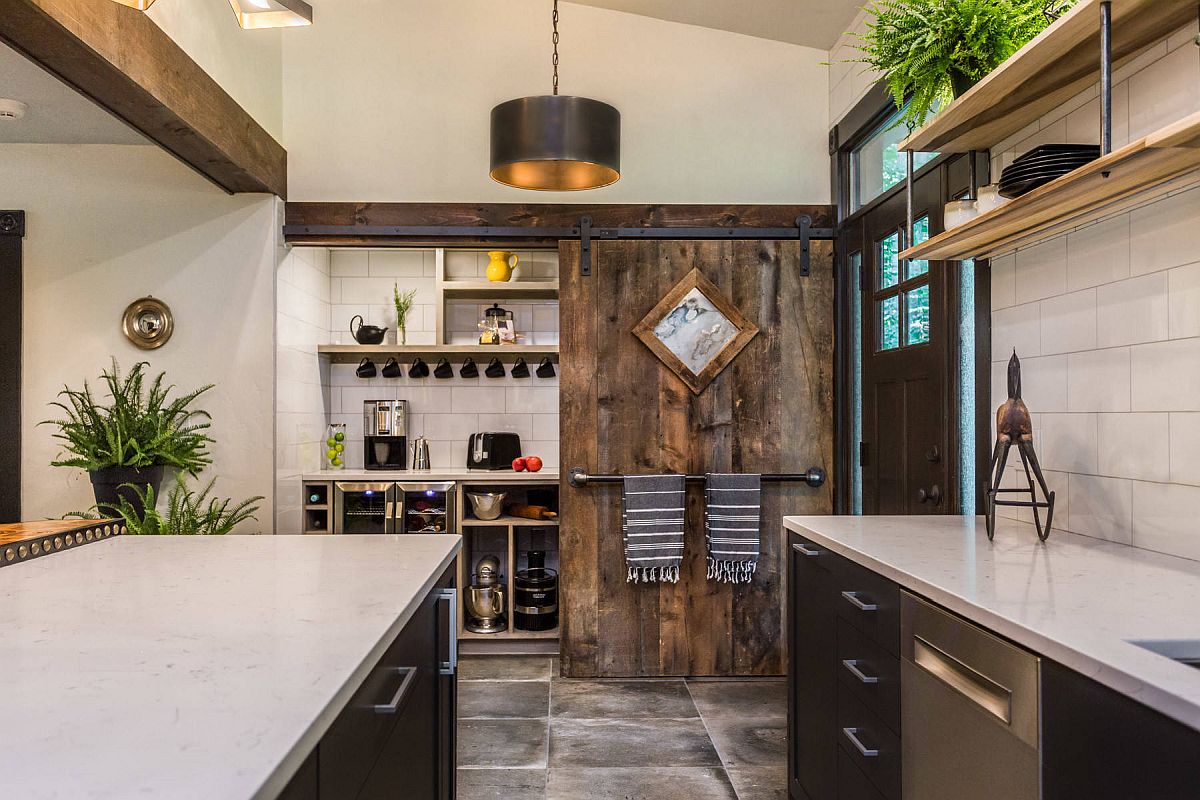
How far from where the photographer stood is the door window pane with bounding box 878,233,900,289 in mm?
3236

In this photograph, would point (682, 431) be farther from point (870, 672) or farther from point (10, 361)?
point (10, 361)

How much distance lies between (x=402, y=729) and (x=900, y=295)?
8.17 ft

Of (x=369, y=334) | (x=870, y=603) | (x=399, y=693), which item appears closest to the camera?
(x=399, y=693)

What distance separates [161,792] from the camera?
68cm

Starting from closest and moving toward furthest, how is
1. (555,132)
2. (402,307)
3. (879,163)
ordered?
1. (555,132)
2. (879,163)
3. (402,307)

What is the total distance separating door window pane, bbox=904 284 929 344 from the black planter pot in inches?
125

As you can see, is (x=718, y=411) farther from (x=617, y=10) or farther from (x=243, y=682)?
(x=243, y=682)

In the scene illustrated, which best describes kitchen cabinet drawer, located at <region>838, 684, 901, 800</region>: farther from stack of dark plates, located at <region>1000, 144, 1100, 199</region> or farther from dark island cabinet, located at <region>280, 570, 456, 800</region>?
stack of dark plates, located at <region>1000, 144, 1100, 199</region>

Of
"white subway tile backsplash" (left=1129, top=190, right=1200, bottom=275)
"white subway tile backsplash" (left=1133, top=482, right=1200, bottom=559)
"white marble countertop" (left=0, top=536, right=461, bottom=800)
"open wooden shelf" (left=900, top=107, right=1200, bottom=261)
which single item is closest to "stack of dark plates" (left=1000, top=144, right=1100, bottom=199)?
"open wooden shelf" (left=900, top=107, right=1200, bottom=261)

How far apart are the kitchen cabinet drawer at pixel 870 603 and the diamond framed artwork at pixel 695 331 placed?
6.06ft

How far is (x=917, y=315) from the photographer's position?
118 inches

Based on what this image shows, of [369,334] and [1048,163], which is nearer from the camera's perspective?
[1048,163]

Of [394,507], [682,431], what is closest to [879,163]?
[682,431]

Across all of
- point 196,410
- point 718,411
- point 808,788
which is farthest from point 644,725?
point 196,410
